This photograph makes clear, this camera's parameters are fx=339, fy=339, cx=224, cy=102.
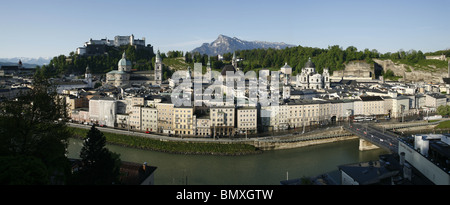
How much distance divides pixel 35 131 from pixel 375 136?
1061cm

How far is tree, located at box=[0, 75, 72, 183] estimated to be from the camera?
5035 mm

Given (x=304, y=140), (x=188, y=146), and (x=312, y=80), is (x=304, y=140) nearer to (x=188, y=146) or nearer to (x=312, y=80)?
(x=188, y=146)

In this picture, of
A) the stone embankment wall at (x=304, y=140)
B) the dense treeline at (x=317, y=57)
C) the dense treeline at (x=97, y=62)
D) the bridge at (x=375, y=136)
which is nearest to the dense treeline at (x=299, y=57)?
the dense treeline at (x=317, y=57)

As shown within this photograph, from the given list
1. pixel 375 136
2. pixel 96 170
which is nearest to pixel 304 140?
pixel 375 136

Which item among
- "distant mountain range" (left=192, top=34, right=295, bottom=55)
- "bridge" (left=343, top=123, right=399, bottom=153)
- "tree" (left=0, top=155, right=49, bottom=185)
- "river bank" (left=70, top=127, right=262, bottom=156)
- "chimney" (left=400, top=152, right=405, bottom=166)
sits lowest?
"river bank" (left=70, top=127, right=262, bottom=156)

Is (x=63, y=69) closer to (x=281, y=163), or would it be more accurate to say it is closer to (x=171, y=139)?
(x=171, y=139)

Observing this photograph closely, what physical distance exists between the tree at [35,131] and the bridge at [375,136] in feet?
29.1

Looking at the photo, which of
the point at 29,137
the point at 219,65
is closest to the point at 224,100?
the point at 29,137

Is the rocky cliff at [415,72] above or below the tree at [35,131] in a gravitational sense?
above

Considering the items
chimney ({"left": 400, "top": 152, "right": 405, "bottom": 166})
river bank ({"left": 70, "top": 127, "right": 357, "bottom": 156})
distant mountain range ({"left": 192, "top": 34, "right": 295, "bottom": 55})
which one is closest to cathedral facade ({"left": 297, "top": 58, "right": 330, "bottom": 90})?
river bank ({"left": 70, "top": 127, "right": 357, "bottom": 156})

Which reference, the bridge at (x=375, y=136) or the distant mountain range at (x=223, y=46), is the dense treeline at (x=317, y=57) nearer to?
the bridge at (x=375, y=136)

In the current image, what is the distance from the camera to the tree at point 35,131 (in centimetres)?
504

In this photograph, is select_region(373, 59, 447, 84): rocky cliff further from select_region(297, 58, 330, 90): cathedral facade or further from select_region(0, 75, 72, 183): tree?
select_region(0, 75, 72, 183): tree

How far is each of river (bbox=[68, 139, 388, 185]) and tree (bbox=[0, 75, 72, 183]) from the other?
338 cm
